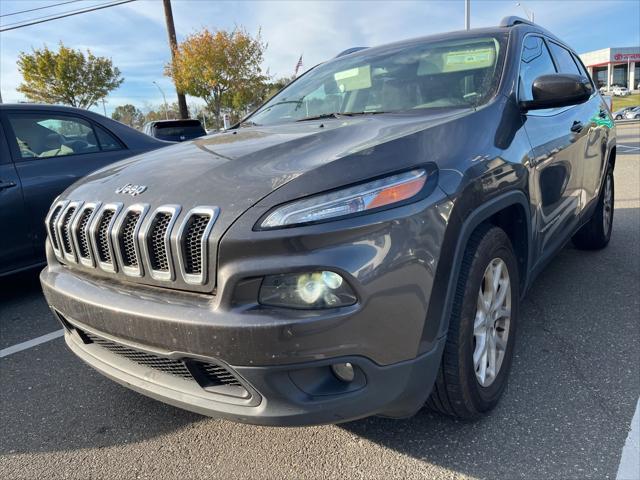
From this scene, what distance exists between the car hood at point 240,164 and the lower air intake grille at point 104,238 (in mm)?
75

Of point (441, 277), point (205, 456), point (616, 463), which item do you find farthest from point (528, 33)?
point (205, 456)

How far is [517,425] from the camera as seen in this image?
219 cm

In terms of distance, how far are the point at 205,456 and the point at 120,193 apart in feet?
3.71

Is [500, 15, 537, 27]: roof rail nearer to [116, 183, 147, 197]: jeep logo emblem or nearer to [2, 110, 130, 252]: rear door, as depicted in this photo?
[116, 183, 147, 197]: jeep logo emblem

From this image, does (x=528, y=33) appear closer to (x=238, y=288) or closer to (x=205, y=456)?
(x=238, y=288)

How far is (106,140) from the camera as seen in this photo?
4.71m

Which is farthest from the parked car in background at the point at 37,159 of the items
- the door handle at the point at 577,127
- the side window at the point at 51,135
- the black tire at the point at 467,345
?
the door handle at the point at 577,127

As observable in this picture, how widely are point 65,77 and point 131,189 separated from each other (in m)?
32.5

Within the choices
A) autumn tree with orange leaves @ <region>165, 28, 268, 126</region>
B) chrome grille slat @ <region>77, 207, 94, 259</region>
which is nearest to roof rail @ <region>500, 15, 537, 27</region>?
chrome grille slat @ <region>77, 207, 94, 259</region>

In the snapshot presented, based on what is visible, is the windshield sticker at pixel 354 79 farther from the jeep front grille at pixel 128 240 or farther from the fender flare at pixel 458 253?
the jeep front grille at pixel 128 240

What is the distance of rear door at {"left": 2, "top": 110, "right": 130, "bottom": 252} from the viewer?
160 inches

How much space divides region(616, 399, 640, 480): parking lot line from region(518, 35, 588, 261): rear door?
0.95m

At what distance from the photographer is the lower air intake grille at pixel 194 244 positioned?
169 centimetres

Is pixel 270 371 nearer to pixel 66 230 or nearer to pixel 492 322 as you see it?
pixel 492 322
